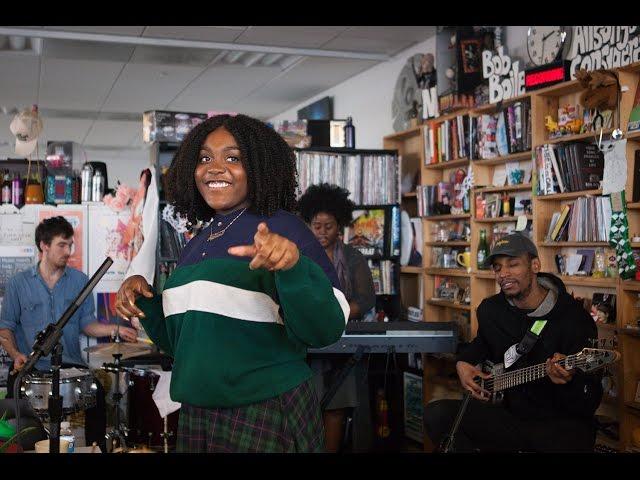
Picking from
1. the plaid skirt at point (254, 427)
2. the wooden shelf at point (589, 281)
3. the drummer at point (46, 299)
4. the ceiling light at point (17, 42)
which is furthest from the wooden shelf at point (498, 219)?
the ceiling light at point (17, 42)

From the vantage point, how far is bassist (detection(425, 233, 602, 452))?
10.6 feet

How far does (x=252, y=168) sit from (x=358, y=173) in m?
3.75

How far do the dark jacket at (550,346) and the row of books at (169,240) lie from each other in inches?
86.5

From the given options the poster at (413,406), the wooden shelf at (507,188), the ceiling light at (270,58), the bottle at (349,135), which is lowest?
the poster at (413,406)

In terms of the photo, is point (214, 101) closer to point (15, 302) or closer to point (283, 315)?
point (15, 302)

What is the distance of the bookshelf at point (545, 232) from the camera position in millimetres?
3783

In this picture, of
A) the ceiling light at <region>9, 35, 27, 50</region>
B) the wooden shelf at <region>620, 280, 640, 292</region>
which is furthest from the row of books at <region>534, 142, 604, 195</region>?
the ceiling light at <region>9, 35, 27, 50</region>

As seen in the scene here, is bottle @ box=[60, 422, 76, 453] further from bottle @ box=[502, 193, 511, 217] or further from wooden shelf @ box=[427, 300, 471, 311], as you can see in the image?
bottle @ box=[502, 193, 511, 217]

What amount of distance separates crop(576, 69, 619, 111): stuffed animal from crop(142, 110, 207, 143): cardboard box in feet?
7.71

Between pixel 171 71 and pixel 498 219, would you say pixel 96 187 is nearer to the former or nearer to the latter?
pixel 171 71

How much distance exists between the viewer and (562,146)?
4.21 m

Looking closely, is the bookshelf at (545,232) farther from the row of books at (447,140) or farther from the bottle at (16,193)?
the bottle at (16,193)

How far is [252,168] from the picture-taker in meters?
1.73

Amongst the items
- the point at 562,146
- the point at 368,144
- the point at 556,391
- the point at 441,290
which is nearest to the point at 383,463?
the point at 556,391
